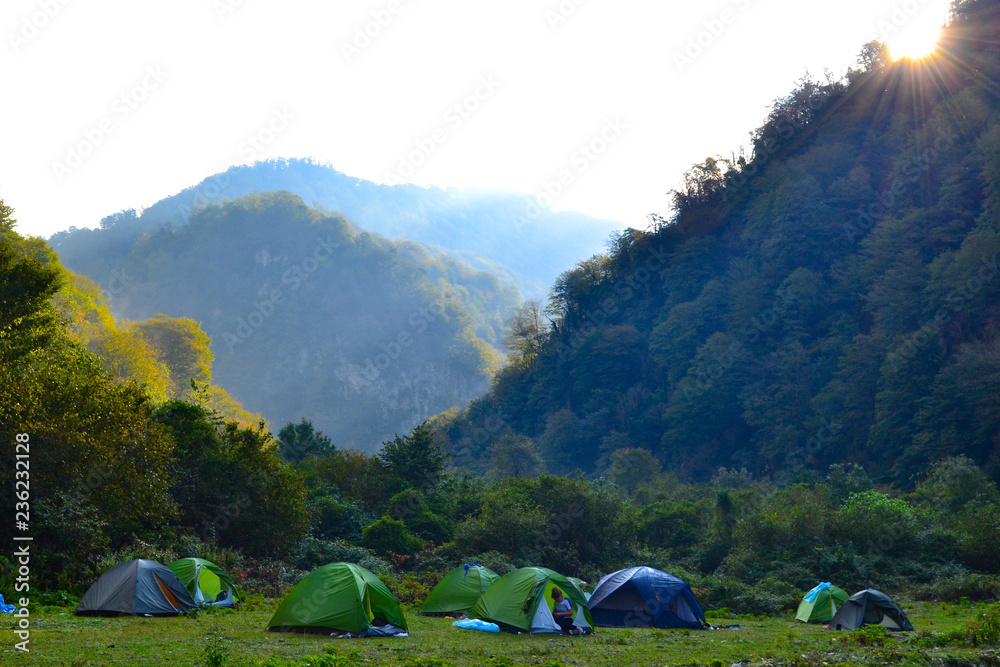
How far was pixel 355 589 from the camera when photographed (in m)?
14.3

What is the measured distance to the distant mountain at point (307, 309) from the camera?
138500 mm

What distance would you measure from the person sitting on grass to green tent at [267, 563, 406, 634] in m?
3.42

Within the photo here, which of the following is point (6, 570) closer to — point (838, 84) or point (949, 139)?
point (949, 139)

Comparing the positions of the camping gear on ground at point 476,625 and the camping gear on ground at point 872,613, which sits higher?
the camping gear on ground at point 476,625

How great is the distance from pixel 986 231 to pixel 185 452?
1722 inches

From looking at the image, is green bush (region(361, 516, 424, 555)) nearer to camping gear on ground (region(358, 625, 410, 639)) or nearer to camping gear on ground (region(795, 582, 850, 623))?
camping gear on ground (region(358, 625, 410, 639))

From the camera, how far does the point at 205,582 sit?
17.9 m

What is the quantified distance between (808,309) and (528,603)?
47.2 meters

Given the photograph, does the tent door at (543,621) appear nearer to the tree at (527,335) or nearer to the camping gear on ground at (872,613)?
the camping gear on ground at (872,613)

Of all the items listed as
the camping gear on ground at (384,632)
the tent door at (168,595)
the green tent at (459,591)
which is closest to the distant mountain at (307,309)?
the green tent at (459,591)

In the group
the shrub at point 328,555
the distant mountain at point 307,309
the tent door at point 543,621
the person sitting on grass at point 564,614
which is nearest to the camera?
the tent door at point 543,621

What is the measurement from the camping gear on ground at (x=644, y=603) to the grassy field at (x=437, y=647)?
852 mm

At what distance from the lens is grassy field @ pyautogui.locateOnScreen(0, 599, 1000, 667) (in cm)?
1048

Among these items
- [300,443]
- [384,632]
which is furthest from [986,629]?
[300,443]
